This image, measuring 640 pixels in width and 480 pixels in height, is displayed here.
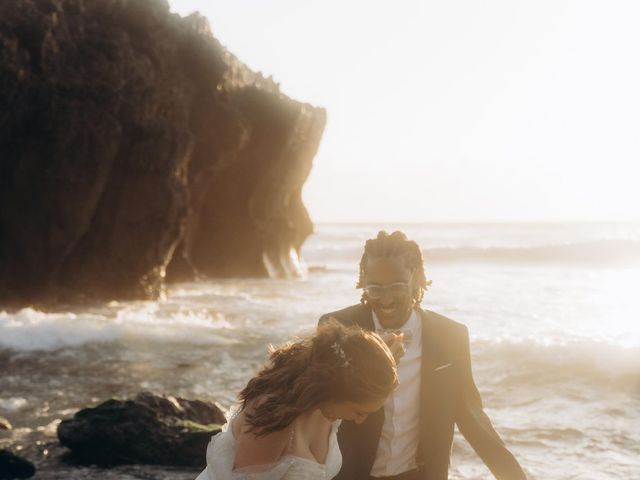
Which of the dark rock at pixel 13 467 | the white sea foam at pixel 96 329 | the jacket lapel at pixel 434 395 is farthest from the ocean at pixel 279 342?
the jacket lapel at pixel 434 395

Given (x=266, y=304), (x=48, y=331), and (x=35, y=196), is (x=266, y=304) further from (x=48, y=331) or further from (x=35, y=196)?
(x=48, y=331)

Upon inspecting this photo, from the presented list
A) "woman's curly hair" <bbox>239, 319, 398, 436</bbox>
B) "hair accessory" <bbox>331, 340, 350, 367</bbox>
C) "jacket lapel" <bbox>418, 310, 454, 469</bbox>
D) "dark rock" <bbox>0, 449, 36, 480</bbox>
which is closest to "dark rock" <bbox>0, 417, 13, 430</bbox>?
"dark rock" <bbox>0, 449, 36, 480</bbox>

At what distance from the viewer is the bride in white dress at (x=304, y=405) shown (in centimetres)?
273

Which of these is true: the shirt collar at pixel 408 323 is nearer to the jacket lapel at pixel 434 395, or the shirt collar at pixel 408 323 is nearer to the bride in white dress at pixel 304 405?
the jacket lapel at pixel 434 395

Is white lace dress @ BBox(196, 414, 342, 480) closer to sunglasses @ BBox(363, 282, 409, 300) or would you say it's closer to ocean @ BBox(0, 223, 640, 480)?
ocean @ BBox(0, 223, 640, 480)

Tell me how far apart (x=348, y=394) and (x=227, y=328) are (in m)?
16.6

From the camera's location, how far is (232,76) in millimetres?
30703

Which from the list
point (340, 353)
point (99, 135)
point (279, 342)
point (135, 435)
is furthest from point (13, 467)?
point (99, 135)

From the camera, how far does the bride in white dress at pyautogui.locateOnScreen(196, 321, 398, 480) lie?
273cm

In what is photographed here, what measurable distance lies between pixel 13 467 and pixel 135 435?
48.9 inches

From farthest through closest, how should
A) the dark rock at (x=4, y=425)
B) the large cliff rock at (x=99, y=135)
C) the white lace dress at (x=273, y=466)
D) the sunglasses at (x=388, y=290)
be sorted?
the large cliff rock at (x=99, y=135), the dark rock at (x=4, y=425), the sunglasses at (x=388, y=290), the white lace dress at (x=273, y=466)

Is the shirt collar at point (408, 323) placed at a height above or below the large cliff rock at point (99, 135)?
below

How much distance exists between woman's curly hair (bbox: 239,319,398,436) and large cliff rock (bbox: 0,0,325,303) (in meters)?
20.2

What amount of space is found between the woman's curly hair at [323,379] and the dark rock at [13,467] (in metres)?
5.87
